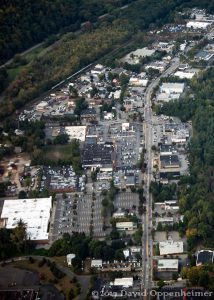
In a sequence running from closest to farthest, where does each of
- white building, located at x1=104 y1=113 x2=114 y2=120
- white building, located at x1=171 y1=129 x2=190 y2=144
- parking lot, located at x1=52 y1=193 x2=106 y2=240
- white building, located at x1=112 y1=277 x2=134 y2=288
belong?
white building, located at x1=112 y1=277 x2=134 y2=288
parking lot, located at x1=52 y1=193 x2=106 y2=240
white building, located at x1=171 y1=129 x2=190 y2=144
white building, located at x1=104 y1=113 x2=114 y2=120

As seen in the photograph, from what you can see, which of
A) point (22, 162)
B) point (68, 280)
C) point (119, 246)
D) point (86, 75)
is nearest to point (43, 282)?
point (68, 280)

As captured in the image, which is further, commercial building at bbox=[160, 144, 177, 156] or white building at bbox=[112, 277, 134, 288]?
commercial building at bbox=[160, 144, 177, 156]

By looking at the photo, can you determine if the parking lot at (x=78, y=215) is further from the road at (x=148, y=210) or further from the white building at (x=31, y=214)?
the road at (x=148, y=210)

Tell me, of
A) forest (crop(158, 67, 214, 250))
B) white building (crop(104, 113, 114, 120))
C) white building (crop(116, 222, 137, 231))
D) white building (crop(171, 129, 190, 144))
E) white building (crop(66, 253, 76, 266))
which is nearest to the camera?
white building (crop(66, 253, 76, 266))

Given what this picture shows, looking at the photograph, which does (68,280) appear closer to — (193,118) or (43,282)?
(43,282)

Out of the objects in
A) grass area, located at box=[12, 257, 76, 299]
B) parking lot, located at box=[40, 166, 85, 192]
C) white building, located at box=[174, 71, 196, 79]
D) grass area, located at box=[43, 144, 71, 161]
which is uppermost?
white building, located at box=[174, 71, 196, 79]

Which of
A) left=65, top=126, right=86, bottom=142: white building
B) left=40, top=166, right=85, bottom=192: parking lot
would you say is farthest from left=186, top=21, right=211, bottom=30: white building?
left=40, top=166, right=85, bottom=192: parking lot

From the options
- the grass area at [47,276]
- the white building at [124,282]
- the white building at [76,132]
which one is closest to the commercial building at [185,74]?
the white building at [76,132]

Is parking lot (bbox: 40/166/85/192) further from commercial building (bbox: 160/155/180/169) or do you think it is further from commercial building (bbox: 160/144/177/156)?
commercial building (bbox: 160/144/177/156)
